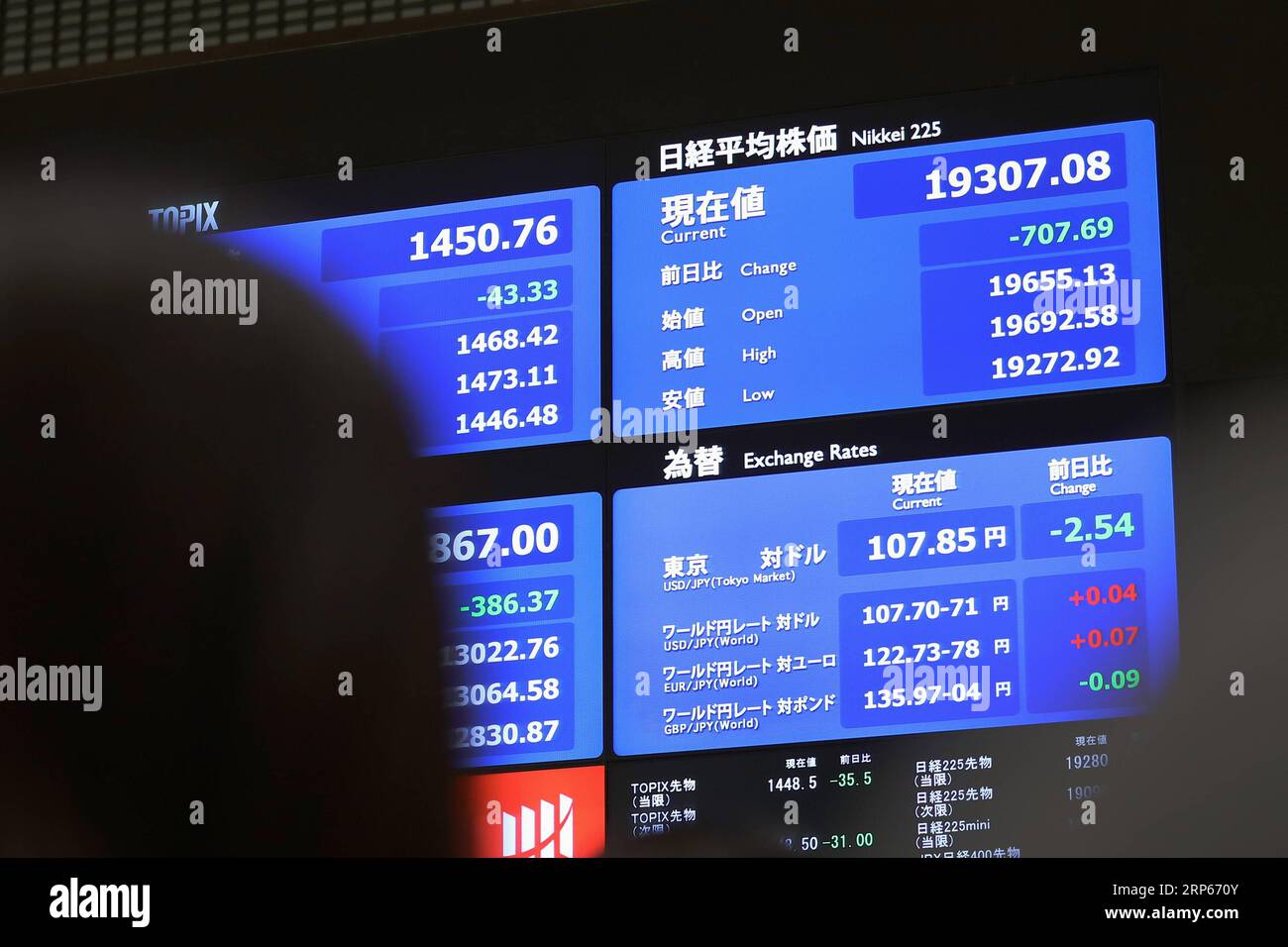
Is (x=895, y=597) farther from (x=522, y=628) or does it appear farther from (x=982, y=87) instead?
(x=982, y=87)

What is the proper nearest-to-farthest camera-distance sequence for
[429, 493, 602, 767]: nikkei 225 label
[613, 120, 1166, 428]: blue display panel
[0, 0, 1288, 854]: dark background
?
[0, 0, 1288, 854]: dark background, [613, 120, 1166, 428]: blue display panel, [429, 493, 602, 767]: nikkei 225 label

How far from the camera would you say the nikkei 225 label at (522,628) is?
2561mm

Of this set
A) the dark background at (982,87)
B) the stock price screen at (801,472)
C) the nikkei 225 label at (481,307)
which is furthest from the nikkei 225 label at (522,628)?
the dark background at (982,87)

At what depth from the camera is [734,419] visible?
101 inches

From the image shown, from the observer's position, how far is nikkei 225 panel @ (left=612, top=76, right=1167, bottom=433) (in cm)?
245

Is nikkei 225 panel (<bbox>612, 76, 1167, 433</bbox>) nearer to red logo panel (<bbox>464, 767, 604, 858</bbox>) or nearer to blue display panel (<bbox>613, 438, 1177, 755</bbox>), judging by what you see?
blue display panel (<bbox>613, 438, 1177, 755</bbox>)

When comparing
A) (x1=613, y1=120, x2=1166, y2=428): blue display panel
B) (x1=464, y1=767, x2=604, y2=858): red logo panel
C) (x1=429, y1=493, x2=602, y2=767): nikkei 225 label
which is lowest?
(x1=464, y1=767, x2=604, y2=858): red logo panel

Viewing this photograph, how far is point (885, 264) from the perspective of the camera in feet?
8.33

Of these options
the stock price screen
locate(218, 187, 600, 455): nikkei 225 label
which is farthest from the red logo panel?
locate(218, 187, 600, 455): nikkei 225 label

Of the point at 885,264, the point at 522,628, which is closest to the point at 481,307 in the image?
the point at 522,628

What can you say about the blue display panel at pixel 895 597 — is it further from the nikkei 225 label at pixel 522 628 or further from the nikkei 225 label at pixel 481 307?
the nikkei 225 label at pixel 481 307

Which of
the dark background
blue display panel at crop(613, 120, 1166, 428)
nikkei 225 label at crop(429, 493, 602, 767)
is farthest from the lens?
nikkei 225 label at crop(429, 493, 602, 767)

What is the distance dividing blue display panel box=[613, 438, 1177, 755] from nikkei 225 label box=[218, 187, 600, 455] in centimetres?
19

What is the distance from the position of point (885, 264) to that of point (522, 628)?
656 millimetres
